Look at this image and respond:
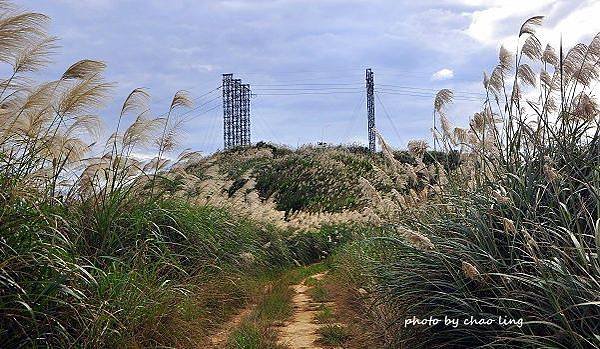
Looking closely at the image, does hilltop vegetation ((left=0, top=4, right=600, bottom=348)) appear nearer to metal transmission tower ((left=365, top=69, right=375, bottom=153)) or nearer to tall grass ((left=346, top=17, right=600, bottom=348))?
tall grass ((left=346, top=17, right=600, bottom=348))

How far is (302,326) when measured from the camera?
585 cm

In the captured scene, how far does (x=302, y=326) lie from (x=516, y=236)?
98.5 inches

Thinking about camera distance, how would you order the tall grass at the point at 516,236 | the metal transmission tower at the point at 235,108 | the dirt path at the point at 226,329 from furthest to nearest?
the metal transmission tower at the point at 235,108 → the dirt path at the point at 226,329 → the tall grass at the point at 516,236

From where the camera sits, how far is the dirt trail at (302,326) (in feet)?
16.8

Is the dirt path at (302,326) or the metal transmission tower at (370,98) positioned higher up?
the metal transmission tower at (370,98)

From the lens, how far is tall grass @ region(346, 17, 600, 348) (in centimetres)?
319

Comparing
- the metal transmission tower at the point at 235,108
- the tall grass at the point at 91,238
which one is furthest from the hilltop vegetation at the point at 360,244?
the metal transmission tower at the point at 235,108

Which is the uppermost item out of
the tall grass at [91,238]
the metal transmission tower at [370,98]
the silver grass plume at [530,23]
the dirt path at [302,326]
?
the metal transmission tower at [370,98]

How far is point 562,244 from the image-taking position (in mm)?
3721

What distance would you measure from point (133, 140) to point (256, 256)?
285 centimetres

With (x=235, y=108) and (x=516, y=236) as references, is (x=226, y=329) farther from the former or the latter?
(x=235, y=108)

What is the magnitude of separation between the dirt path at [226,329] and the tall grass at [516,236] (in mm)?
1286

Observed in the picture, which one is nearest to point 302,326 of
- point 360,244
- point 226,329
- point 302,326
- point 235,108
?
point 302,326

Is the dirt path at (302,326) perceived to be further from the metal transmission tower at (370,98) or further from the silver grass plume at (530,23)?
the metal transmission tower at (370,98)
